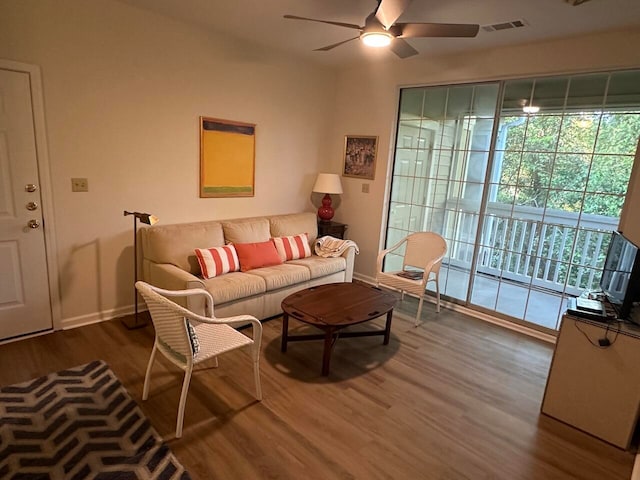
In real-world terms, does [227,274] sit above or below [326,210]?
below

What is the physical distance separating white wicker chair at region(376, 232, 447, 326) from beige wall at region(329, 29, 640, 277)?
24.2 inches

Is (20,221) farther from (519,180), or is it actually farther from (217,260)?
(519,180)

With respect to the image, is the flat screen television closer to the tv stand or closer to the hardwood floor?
the tv stand

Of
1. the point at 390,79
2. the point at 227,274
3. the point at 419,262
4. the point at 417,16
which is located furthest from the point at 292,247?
the point at 417,16

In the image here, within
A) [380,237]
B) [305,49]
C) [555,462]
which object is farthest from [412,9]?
[555,462]

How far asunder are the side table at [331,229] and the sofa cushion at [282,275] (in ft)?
3.47

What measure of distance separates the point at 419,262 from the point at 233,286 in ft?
6.86

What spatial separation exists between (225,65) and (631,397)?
163 inches

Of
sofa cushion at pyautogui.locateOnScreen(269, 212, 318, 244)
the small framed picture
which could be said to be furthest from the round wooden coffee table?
the small framed picture

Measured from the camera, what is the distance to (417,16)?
2920 millimetres

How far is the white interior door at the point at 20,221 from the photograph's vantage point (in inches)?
Answer: 104

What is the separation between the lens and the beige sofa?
120 inches

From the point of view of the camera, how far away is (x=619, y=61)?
2.97 m

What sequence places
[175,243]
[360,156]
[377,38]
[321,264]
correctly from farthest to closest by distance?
[360,156], [321,264], [175,243], [377,38]
